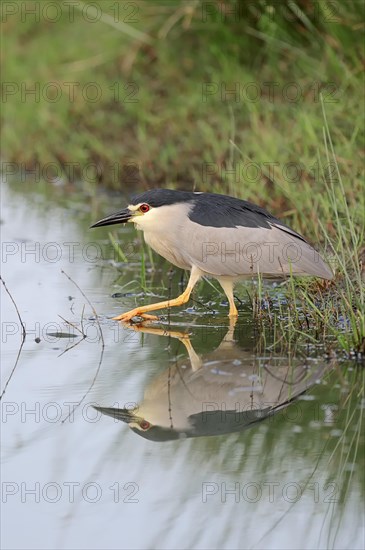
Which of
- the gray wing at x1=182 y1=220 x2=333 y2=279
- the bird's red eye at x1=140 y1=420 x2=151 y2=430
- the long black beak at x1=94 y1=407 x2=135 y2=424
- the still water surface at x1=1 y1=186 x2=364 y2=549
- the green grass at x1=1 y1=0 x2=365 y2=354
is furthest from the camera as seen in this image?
the green grass at x1=1 y1=0 x2=365 y2=354

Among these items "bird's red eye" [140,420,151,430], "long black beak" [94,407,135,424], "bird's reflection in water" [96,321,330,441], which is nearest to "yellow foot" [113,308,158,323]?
"bird's reflection in water" [96,321,330,441]

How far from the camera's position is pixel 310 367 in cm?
562

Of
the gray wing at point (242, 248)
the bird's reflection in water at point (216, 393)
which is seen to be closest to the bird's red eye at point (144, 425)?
the bird's reflection in water at point (216, 393)

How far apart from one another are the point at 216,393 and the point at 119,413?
0.47 m

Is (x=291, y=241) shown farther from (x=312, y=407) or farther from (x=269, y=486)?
(x=269, y=486)

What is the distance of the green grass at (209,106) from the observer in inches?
335

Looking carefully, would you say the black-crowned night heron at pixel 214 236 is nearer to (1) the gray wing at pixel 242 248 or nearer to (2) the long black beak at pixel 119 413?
(1) the gray wing at pixel 242 248

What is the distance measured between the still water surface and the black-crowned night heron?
0.29 metres

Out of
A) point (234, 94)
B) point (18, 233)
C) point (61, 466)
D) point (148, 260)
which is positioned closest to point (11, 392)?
point (61, 466)

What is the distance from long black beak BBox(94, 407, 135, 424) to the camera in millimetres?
5145

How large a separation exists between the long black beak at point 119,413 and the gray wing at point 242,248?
62.2 inches

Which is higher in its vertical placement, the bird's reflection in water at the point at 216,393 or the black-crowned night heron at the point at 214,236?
the black-crowned night heron at the point at 214,236

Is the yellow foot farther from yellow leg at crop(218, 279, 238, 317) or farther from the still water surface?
yellow leg at crop(218, 279, 238, 317)

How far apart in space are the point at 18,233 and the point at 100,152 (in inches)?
88.8
